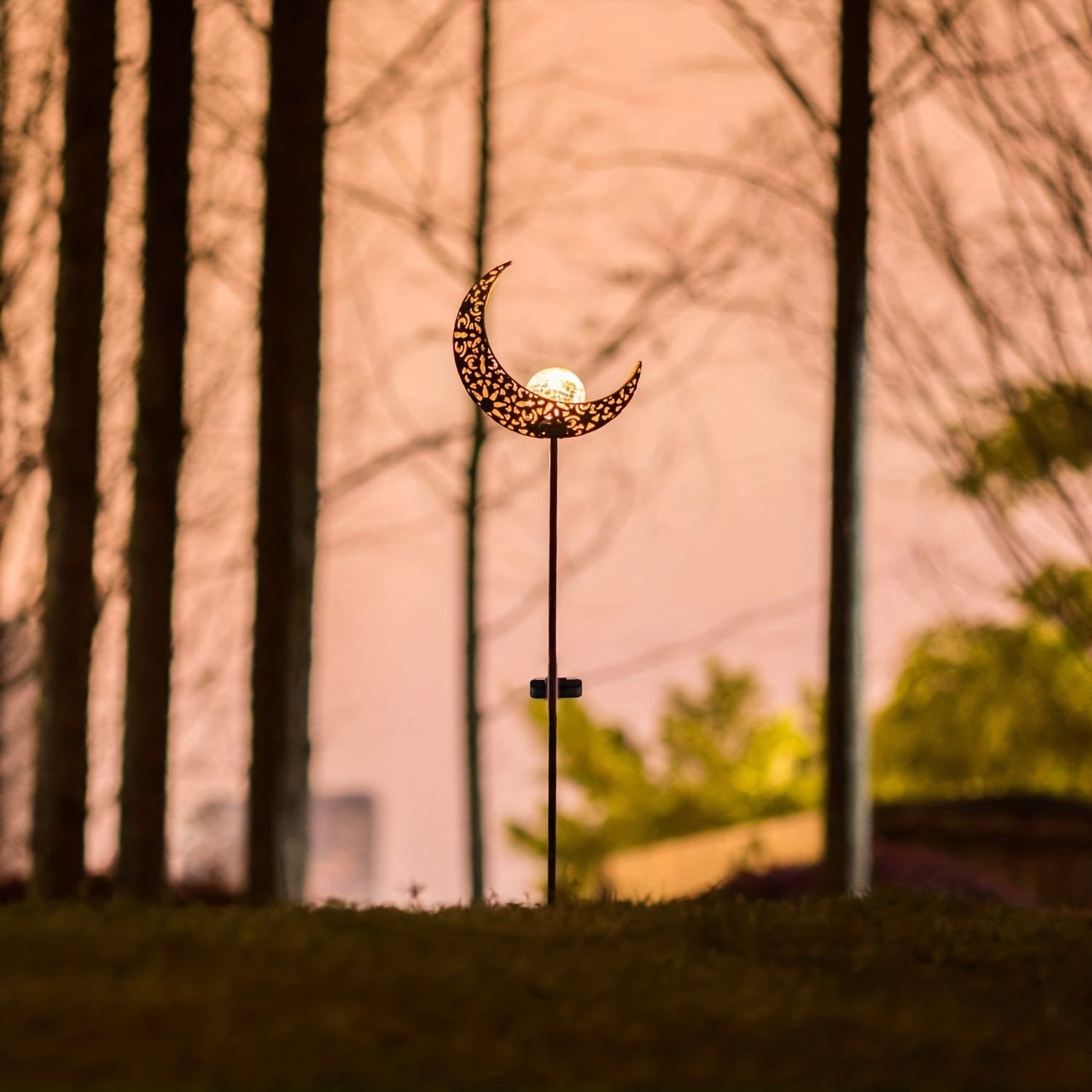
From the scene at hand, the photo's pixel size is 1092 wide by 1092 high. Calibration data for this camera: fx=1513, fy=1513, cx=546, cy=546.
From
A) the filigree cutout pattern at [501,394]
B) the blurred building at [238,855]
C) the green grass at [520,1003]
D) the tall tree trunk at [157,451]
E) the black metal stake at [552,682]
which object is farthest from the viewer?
the blurred building at [238,855]

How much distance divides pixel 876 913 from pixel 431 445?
591cm

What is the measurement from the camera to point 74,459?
8.60 metres

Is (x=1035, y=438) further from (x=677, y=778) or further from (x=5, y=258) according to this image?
(x=677, y=778)

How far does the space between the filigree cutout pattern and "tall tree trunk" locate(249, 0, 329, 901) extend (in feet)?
7.35

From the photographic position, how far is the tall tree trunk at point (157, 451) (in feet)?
27.8

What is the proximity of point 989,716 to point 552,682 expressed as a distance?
22.1m

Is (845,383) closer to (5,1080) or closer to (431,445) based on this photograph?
(431,445)

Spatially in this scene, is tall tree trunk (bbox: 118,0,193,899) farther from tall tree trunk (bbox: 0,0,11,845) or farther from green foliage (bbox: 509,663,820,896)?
green foliage (bbox: 509,663,820,896)

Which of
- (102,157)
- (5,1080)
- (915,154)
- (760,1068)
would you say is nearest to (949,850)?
(915,154)

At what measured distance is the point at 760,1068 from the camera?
4102mm

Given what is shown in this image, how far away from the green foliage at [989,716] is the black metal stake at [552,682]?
65.0 feet

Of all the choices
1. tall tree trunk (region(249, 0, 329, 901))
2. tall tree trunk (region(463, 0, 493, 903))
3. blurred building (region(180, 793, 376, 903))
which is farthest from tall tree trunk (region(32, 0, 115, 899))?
tall tree trunk (region(463, 0, 493, 903))

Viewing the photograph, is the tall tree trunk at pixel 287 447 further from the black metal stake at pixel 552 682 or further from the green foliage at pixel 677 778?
the green foliage at pixel 677 778

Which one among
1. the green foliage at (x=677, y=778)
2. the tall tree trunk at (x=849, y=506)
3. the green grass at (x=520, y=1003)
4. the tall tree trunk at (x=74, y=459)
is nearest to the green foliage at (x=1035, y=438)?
the tall tree trunk at (x=849, y=506)
